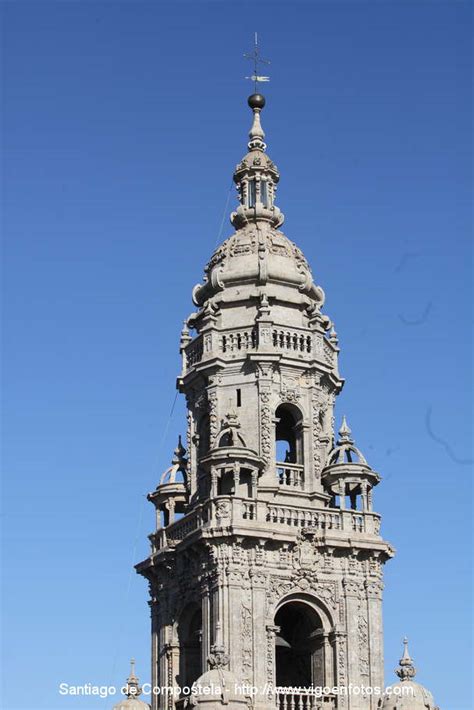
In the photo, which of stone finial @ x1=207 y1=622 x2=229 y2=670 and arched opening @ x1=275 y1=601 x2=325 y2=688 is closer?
stone finial @ x1=207 y1=622 x2=229 y2=670

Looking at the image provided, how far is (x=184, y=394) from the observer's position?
69.4 metres

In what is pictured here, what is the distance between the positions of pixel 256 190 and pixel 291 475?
13.2 meters

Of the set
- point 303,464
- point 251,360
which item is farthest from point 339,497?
point 251,360

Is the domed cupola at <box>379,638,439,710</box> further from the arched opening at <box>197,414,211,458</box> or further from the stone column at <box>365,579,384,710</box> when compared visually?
the arched opening at <box>197,414,211,458</box>

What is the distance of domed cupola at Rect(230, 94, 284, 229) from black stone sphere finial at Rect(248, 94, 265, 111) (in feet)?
7.57

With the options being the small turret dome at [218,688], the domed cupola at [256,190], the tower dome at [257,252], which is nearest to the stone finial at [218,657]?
the small turret dome at [218,688]

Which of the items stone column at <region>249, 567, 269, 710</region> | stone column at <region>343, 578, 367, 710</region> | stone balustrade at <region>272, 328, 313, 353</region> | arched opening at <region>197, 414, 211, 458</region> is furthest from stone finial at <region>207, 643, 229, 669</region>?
stone balustrade at <region>272, 328, 313, 353</region>

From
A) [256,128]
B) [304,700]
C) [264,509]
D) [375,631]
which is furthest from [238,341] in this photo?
[304,700]

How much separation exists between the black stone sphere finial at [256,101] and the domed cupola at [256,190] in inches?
90.8

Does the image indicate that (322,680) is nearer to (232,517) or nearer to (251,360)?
(232,517)

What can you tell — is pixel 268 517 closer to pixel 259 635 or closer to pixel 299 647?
pixel 259 635

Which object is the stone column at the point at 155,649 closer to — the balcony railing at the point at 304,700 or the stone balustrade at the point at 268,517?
the stone balustrade at the point at 268,517

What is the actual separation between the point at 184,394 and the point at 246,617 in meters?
11.7

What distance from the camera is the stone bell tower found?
61656 mm
